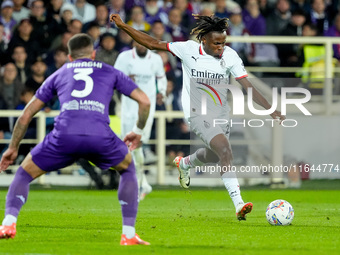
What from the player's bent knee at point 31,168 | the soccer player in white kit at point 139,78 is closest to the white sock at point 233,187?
the player's bent knee at point 31,168

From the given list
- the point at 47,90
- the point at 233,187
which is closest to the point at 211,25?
the point at 233,187

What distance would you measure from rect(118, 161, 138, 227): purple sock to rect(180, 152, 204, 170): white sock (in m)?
4.03

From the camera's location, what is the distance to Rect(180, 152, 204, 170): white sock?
37.2 ft

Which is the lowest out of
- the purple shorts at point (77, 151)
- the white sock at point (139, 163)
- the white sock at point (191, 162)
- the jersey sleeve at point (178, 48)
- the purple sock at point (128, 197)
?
the white sock at point (139, 163)

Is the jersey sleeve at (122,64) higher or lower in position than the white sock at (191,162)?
higher

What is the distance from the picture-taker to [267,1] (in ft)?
66.5

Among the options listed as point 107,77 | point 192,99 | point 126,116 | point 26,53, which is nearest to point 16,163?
point 26,53

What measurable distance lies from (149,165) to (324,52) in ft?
15.0

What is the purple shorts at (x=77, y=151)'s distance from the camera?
7.21 m

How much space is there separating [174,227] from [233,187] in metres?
1.04

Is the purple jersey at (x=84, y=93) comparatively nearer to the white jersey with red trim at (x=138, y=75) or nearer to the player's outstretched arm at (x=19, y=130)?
the player's outstretched arm at (x=19, y=130)

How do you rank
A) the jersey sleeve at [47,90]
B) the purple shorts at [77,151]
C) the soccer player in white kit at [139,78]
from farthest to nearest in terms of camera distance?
the soccer player in white kit at [139,78] → the jersey sleeve at [47,90] → the purple shorts at [77,151]

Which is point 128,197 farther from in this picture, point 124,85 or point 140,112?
point 124,85

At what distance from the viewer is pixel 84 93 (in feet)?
24.0
